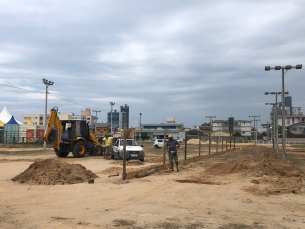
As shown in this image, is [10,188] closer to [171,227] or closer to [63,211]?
[63,211]

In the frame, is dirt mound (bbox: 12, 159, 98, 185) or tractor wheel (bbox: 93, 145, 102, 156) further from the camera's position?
tractor wheel (bbox: 93, 145, 102, 156)

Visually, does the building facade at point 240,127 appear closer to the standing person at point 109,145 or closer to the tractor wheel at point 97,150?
the tractor wheel at point 97,150

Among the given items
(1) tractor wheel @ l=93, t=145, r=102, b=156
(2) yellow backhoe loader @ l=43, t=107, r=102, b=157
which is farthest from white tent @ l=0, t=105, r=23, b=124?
(2) yellow backhoe loader @ l=43, t=107, r=102, b=157

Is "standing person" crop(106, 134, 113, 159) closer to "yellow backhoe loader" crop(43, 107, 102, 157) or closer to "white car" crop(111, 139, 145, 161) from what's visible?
"white car" crop(111, 139, 145, 161)

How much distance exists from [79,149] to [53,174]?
13008 millimetres

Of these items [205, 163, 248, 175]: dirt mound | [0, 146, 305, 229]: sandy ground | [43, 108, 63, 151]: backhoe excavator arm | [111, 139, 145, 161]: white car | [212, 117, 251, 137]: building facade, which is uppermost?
[212, 117, 251, 137]: building facade

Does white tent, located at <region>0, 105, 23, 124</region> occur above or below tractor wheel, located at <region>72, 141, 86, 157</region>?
Answer: above

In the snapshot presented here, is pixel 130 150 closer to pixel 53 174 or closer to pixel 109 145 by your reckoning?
pixel 109 145

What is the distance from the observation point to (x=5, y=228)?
5.02 meters

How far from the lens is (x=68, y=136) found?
2286cm

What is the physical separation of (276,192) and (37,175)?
745cm

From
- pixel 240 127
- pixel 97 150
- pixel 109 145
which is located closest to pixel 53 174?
pixel 109 145

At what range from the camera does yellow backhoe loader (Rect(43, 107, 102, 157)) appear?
22.3 meters

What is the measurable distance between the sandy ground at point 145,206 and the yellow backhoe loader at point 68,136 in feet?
41.6
